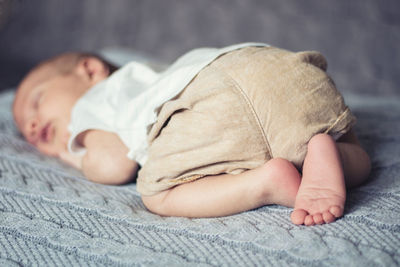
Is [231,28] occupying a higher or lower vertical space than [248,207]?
higher

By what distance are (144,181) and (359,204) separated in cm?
43

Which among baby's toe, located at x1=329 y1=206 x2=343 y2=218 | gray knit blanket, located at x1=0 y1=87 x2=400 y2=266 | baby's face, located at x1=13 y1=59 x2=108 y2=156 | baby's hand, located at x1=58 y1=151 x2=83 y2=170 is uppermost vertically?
baby's face, located at x1=13 y1=59 x2=108 y2=156

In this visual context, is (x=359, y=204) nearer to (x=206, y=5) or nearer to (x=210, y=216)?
(x=210, y=216)

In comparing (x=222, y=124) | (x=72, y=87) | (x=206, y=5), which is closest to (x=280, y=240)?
(x=222, y=124)

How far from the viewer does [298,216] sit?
740mm

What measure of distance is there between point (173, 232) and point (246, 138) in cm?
22

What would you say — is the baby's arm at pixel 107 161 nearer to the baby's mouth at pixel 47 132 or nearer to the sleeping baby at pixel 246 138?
the sleeping baby at pixel 246 138

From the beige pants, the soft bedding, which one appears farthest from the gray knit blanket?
the beige pants

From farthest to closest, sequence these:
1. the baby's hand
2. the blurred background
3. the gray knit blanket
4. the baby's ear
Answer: the blurred background < the baby's ear < the baby's hand < the gray knit blanket

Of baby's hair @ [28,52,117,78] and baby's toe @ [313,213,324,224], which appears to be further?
baby's hair @ [28,52,117,78]

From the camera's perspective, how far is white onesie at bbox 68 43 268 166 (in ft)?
3.07

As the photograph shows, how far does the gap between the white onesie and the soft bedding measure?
15cm

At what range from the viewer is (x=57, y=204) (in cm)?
90

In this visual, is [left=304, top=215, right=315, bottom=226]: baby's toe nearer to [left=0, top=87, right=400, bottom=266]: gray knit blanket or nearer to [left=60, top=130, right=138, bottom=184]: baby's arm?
[left=0, top=87, right=400, bottom=266]: gray knit blanket
